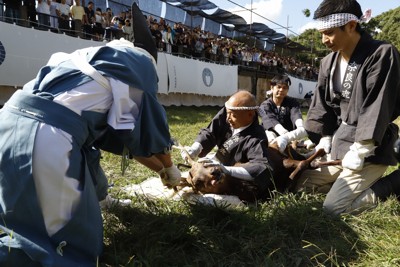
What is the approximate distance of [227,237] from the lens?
213cm

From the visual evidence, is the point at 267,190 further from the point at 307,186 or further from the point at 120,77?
the point at 120,77

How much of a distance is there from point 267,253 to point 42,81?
150 cm

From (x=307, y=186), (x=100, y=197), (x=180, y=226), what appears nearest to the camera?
(x=180, y=226)

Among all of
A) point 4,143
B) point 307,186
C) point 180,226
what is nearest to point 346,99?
point 307,186

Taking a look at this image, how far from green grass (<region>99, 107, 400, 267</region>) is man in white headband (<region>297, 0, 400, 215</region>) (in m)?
0.17

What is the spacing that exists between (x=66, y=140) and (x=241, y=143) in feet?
5.27

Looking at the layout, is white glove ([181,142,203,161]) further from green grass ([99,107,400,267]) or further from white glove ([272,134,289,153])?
white glove ([272,134,289,153])

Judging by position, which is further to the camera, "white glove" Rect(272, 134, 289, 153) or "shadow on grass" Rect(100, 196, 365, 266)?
"white glove" Rect(272, 134, 289, 153)

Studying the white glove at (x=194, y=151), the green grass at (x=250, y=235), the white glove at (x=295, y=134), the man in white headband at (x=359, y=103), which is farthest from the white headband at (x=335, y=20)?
the white glove at (x=194, y=151)

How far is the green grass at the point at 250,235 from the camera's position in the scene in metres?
1.93

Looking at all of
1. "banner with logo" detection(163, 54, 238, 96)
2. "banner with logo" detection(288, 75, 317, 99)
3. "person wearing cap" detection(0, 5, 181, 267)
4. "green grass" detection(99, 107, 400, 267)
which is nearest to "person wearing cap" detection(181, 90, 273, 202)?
"green grass" detection(99, 107, 400, 267)

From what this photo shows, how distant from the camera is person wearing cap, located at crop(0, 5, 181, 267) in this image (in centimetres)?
158

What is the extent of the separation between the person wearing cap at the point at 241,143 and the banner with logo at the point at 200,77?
7452 mm

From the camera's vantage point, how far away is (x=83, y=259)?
1.72m
